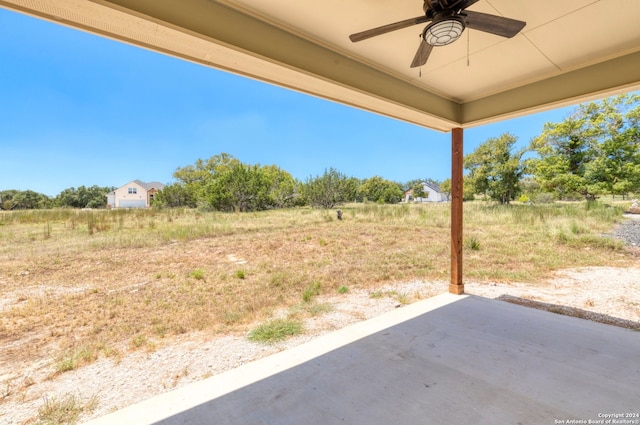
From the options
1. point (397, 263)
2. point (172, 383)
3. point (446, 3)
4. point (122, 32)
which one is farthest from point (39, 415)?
point (397, 263)

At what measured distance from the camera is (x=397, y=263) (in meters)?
4.51

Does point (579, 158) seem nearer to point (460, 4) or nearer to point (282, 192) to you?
point (460, 4)

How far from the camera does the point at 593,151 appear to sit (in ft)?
27.0

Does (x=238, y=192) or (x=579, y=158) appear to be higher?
(x=579, y=158)

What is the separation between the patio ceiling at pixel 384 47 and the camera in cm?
122

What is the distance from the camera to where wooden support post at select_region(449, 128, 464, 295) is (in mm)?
2869

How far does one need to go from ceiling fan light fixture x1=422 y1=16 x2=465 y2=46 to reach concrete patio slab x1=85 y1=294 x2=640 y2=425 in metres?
1.77

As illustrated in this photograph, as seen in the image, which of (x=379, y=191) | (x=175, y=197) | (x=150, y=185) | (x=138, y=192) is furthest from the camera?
(x=379, y=191)

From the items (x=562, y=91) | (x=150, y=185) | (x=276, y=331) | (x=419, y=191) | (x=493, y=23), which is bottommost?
(x=276, y=331)

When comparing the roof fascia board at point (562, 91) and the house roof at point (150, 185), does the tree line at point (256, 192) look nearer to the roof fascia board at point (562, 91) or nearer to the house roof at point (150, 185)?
the house roof at point (150, 185)

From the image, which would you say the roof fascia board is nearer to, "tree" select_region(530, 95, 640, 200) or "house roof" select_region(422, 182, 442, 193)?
"tree" select_region(530, 95, 640, 200)

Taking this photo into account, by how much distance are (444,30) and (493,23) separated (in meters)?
0.28

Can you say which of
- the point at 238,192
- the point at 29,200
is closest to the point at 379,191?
the point at 238,192

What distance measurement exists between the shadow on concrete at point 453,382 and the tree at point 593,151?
8715mm
